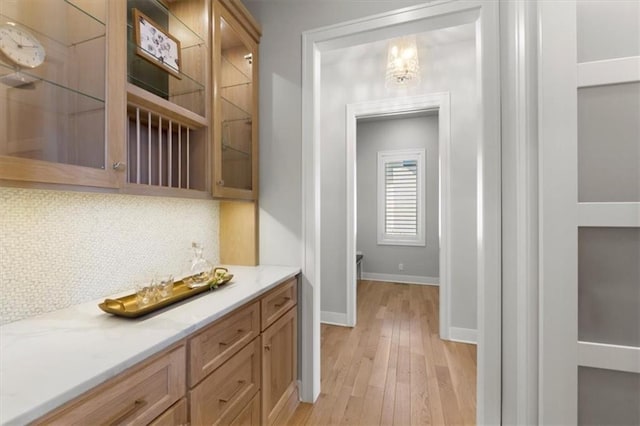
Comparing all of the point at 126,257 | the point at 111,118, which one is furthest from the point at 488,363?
the point at 111,118

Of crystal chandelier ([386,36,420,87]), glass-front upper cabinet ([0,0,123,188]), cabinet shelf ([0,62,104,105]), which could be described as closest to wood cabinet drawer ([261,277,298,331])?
glass-front upper cabinet ([0,0,123,188])

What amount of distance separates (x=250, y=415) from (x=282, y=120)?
5.55ft

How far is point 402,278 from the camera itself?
16.6 ft

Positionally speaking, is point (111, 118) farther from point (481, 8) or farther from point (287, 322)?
point (481, 8)

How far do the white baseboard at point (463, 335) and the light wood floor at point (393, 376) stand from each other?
8 cm

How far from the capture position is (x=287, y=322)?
1748 mm

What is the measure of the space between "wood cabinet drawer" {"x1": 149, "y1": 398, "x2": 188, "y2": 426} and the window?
448 centimetres

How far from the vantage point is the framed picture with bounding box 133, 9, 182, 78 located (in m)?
1.22

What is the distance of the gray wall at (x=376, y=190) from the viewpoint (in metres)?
4.85

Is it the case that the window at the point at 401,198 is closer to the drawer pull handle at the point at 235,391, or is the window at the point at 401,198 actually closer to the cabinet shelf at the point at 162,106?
the cabinet shelf at the point at 162,106

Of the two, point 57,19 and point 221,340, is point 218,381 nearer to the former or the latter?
point 221,340

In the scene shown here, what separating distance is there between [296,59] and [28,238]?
1.68 m

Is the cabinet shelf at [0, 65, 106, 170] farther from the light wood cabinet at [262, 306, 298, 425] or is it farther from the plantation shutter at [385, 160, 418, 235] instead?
the plantation shutter at [385, 160, 418, 235]

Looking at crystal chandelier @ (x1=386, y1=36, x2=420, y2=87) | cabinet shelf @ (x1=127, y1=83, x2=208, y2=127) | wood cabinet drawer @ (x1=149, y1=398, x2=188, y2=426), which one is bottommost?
wood cabinet drawer @ (x1=149, y1=398, x2=188, y2=426)
